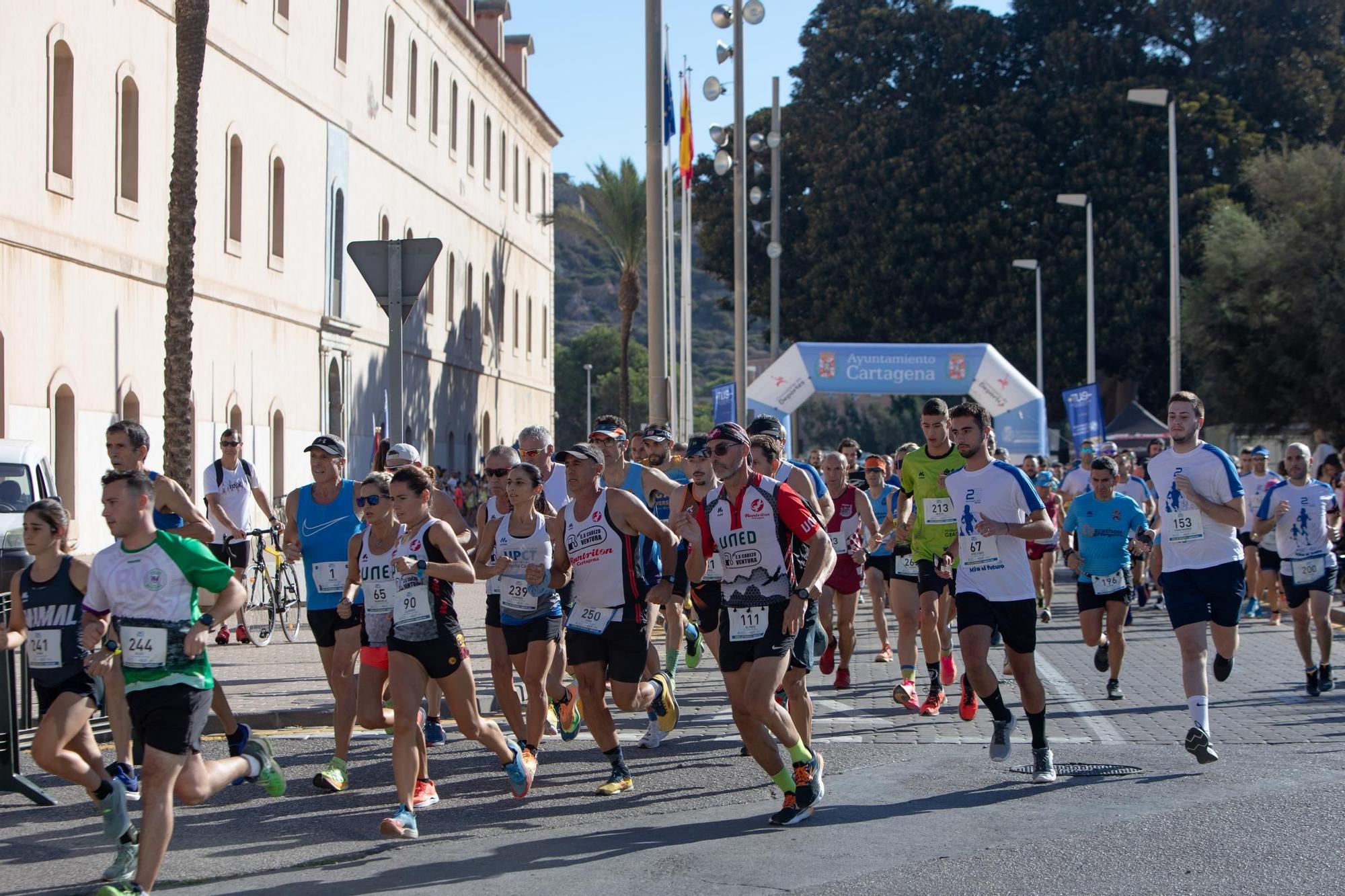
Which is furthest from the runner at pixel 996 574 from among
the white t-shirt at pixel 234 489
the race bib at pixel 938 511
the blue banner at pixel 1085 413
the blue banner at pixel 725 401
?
→ the blue banner at pixel 1085 413

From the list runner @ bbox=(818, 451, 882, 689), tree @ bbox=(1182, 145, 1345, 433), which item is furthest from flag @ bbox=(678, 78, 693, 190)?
runner @ bbox=(818, 451, 882, 689)

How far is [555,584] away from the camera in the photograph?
28.6 feet

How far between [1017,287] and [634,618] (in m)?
46.3

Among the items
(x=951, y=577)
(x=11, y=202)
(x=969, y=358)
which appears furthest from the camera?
(x=969, y=358)

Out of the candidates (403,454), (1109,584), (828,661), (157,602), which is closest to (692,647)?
(828,661)

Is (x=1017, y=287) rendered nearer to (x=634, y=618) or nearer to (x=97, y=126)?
(x=97, y=126)

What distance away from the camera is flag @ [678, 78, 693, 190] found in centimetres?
3700

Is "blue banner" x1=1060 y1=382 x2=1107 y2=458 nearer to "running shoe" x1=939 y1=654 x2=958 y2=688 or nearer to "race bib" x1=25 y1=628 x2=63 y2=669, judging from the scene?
"running shoe" x1=939 y1=654 x2=958 y2=688

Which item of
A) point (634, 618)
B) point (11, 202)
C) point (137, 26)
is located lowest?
point (634, 618)

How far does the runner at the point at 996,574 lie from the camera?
866 centimetres

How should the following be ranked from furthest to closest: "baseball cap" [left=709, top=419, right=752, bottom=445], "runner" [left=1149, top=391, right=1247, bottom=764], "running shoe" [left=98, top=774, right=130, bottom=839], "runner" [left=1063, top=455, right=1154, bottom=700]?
"runner" [left=1063, top=455, right=1154, bottom=700]
"runner" [left=1149, top=391, right=1247, bottom=764]
"baseball cap" [left=709, top=419, right=752, bottom=445]
"running shoe" [left=98, top=774, right=130, bottom=839]

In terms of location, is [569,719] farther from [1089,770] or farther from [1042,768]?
[1089,770]

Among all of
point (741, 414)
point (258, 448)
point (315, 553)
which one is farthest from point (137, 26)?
point (315, 553)

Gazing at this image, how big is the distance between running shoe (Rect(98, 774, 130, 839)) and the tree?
1317 inches
